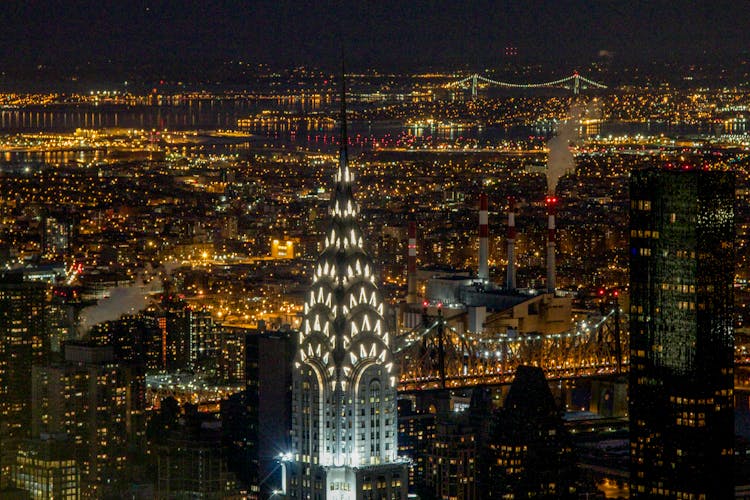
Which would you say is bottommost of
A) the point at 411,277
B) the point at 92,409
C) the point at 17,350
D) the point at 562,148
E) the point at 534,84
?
the point at 92,409

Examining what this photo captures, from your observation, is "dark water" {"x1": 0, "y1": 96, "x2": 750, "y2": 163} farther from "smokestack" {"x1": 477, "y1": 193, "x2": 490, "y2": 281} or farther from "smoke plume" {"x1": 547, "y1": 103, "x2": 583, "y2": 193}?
"smokestack" {"x1": 477, "y1": 193, "x2": 490, "y2": 281}

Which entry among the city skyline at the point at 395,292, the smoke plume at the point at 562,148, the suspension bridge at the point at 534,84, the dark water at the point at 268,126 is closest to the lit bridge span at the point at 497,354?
the city skyline at the point at 395,292

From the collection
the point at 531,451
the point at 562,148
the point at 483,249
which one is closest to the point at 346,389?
the point at 531,451

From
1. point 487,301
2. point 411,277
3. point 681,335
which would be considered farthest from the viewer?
point 411,277

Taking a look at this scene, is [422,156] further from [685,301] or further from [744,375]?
[685,301]

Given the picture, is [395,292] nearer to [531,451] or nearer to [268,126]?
[531,451]

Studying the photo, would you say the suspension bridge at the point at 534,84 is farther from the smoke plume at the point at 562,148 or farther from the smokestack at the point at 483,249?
the smokestack at the point at 483,249
